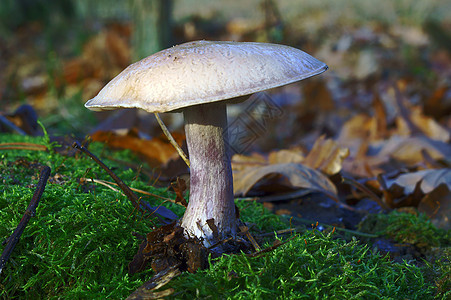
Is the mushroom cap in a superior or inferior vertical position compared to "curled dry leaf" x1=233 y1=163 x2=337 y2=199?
superior

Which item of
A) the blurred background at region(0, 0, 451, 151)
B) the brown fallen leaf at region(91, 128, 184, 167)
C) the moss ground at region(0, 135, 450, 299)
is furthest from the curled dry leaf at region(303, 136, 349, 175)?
the blurred background at region(0, 0, 451, 151)

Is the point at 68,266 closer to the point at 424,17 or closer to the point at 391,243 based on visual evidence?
the point at 391,243

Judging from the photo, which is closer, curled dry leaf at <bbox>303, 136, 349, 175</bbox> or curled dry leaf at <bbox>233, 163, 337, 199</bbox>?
curled dry leaf at <bbox>233, 163, 337, 199</bbox>

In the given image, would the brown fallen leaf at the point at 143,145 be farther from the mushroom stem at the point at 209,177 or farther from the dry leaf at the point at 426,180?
the dry leaf at the point at 426,180

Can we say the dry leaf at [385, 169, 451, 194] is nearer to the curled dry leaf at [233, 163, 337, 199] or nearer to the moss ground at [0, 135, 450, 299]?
the curled dry leaf at [233, 163, 337, 199]

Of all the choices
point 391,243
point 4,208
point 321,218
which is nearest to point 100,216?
point 4,208

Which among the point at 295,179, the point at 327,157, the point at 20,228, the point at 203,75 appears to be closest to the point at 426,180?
the point at 327,157

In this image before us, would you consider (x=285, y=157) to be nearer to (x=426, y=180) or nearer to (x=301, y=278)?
(x=426, y=180)
